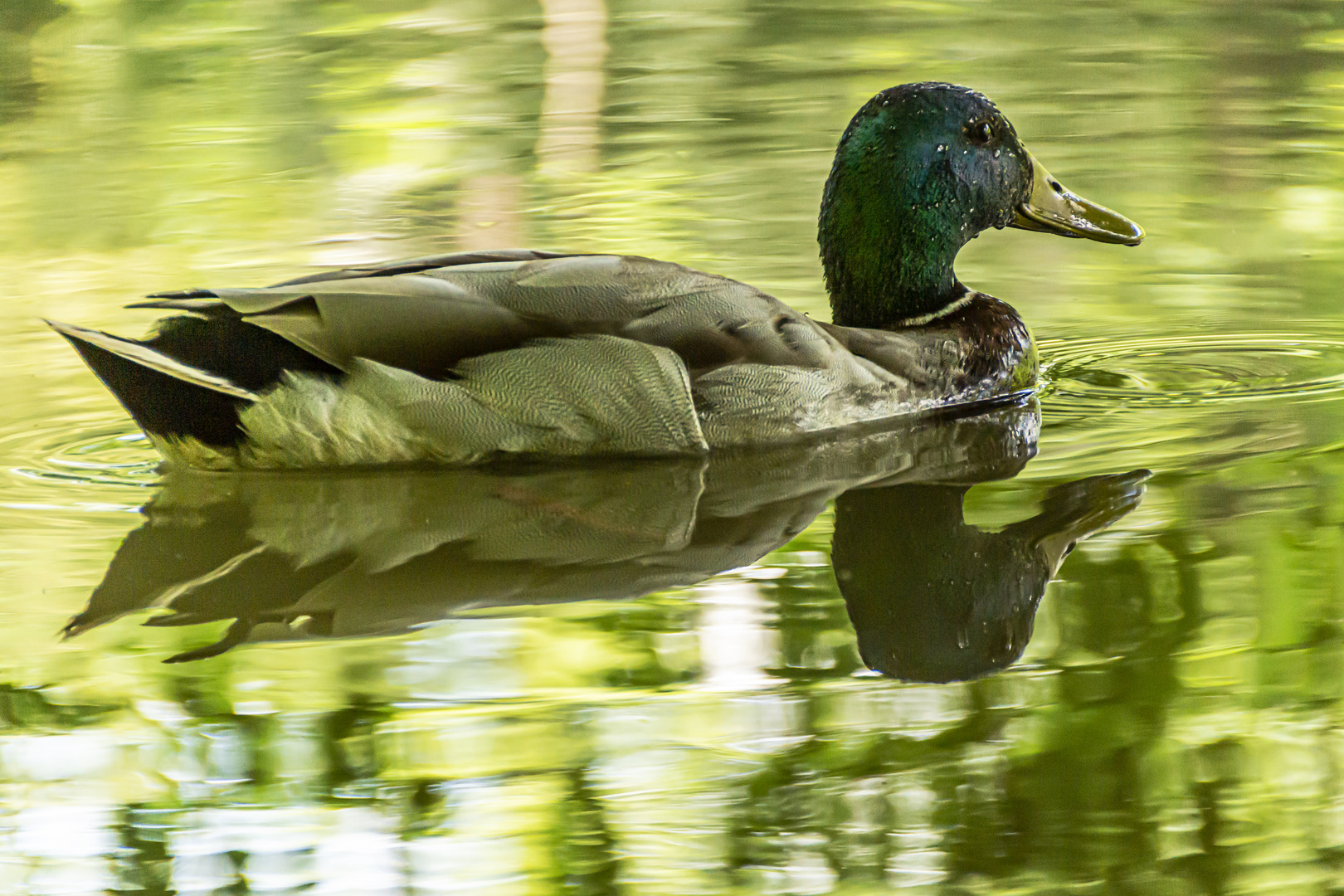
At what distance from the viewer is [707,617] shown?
414 centimetres

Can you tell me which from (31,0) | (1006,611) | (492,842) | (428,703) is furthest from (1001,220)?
(31,0)

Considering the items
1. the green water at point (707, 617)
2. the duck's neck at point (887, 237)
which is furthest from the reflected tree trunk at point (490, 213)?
the duck's neck at point (887, 237)

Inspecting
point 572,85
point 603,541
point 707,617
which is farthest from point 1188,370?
point 572,85

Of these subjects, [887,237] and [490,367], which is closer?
[490,367]

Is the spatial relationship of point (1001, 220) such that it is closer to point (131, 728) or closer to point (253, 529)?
point (253, 529)

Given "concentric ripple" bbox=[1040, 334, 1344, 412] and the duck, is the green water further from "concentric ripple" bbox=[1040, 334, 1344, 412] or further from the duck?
the duck

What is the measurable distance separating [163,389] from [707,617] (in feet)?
6.14

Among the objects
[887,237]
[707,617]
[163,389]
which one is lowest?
[707,617]

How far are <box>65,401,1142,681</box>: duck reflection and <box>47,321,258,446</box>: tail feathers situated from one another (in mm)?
215

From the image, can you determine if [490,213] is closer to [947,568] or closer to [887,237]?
[887,237]

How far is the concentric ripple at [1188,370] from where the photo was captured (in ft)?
19.7

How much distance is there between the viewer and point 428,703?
12.3ft

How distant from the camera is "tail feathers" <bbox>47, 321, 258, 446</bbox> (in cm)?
484

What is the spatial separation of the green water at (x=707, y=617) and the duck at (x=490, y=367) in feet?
0.52
